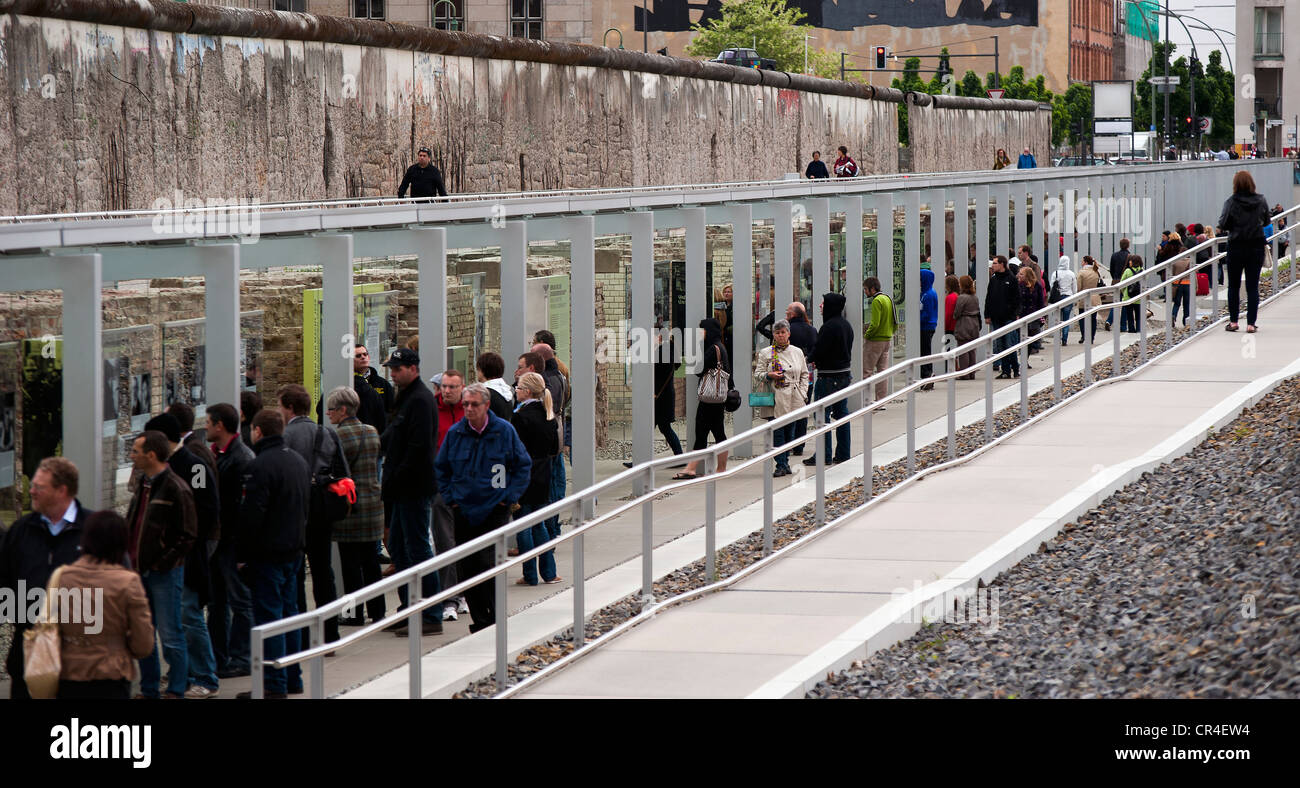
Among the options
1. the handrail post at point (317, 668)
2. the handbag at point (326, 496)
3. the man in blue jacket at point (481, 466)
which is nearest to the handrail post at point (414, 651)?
the handrail post at point (317, 668)

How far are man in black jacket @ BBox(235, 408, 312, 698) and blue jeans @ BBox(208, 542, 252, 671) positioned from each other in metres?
0.18

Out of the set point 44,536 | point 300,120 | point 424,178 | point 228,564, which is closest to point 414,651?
point 44,536

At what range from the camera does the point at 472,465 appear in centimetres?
973

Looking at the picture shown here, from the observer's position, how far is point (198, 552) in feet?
28.1

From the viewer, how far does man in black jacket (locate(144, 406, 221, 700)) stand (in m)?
8.41

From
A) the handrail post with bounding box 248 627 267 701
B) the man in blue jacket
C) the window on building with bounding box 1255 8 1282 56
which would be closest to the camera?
the handrail post with bounding box 248 627 267 701

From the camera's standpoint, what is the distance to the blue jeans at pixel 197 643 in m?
8.66

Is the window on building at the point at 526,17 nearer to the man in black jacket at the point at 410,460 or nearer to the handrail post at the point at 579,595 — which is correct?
the man in black jacket at the point at 410,460

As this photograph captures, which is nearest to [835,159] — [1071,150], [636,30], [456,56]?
[456,56]

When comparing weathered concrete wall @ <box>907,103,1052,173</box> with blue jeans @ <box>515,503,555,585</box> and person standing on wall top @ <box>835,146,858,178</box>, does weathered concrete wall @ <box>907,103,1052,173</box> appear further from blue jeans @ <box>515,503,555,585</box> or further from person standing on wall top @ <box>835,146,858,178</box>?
blue jeans @ <box>515,503,555,585</box>

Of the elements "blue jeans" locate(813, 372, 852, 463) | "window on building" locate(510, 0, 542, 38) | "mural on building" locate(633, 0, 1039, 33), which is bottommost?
"blue jeans" locate(813, 372, 852, 463)

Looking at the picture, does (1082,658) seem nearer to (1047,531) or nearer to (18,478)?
(1047,531)

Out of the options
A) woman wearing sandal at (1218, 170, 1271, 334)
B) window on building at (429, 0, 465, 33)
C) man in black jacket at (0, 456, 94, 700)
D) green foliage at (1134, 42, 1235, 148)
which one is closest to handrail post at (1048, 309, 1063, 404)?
woman wearing sandal at (1218, 170, 1271, 334)
